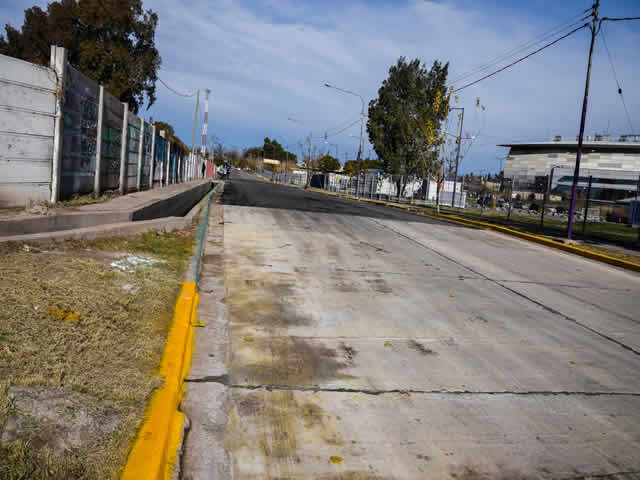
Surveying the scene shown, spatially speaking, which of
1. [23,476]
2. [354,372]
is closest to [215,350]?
[354,372]

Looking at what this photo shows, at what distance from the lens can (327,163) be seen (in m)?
85.7

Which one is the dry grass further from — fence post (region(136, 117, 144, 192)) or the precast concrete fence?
fence post (region(136, 117, 144, 192))

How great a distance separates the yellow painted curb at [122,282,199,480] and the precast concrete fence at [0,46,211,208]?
4.77 m

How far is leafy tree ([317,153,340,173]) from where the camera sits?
83494mm

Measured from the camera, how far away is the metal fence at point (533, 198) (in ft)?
75.7

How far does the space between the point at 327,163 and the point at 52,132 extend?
78.8 metres

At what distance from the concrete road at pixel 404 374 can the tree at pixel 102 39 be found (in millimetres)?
34285

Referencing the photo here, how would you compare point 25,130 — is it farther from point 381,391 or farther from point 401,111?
point 401,111

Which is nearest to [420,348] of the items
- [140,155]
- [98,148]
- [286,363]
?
[286,363]

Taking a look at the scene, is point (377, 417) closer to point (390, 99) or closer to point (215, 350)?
point (215, 350)

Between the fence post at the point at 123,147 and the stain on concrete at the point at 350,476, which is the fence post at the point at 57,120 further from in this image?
the stain on concrete at the point at 350,476

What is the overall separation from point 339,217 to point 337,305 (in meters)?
9.51

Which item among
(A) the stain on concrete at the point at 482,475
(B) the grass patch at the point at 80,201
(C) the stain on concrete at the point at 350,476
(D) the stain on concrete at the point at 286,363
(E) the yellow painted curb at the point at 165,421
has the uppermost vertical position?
(B) the grass patch at the point at 80,201

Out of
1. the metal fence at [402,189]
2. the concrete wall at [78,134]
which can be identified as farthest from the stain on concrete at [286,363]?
the metal fence at [402,189]
